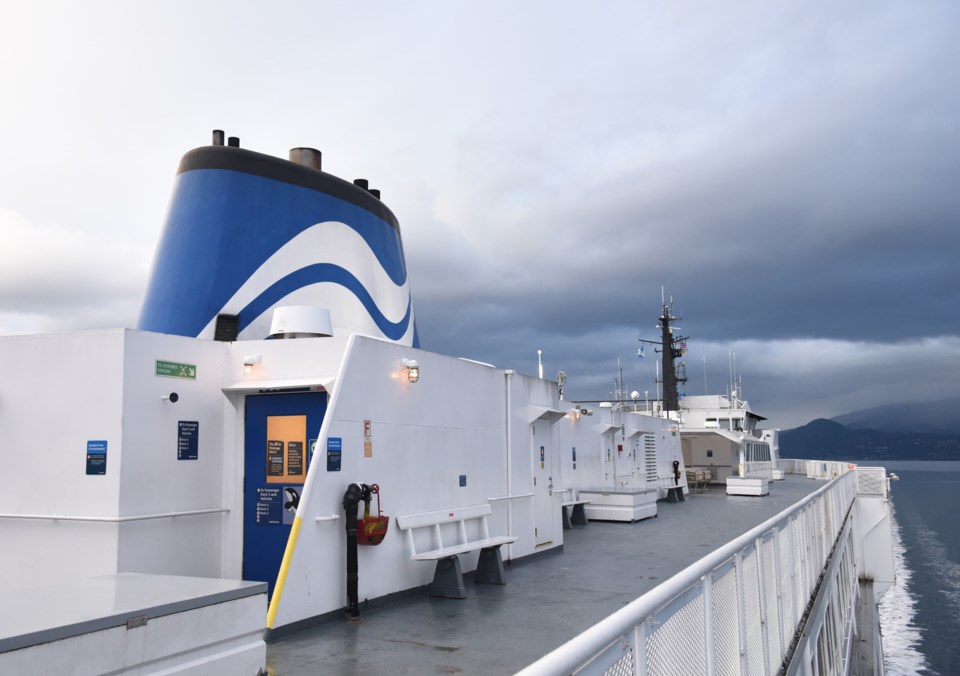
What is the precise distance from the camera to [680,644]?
10.8 feet

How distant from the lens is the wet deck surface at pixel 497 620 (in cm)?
632

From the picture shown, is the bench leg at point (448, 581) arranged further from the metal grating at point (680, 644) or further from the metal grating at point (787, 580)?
the metal grating at point (680, 644)

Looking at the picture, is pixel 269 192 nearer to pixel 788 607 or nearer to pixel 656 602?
pixel 788 607

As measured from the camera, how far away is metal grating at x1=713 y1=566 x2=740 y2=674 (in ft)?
13.5

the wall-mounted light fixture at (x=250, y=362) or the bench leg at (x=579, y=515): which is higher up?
the wall-mounted light fixture at (x=250, y=362)

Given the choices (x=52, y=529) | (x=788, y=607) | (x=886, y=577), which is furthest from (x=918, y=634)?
(x=52, y=529)

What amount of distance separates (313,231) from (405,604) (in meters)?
5.54

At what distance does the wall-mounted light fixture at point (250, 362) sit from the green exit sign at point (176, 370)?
0.54 meters

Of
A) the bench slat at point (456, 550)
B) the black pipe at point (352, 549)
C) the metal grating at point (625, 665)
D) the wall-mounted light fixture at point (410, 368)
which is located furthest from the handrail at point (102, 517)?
the metal grating at point (625, 665)

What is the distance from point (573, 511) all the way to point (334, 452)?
10051 mm

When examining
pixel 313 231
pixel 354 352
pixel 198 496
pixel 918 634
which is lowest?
pixel 918 634

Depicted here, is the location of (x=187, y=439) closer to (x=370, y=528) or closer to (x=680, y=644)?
(x=370, y=528)

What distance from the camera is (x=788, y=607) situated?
7.07 metres

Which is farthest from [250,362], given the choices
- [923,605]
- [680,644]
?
[923,605]
